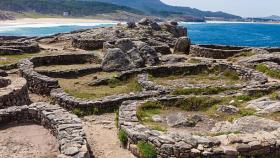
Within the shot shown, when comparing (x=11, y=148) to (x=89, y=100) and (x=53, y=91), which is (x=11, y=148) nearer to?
(x=89, y=100)

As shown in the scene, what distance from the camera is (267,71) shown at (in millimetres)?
30141

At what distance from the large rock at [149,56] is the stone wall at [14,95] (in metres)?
11.9

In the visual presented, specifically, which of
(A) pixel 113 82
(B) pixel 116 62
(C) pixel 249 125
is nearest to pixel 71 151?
(C) pixel 249 125

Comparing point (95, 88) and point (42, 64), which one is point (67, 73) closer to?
point (95, 88)

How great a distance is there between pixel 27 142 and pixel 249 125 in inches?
309

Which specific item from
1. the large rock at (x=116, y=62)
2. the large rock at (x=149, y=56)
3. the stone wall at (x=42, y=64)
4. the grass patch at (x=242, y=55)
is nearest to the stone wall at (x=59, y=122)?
the stone wall at (x=42, y=64)

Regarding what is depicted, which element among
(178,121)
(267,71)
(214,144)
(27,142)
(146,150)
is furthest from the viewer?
(267,71)

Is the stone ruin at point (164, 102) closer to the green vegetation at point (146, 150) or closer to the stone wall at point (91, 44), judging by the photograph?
the green vegetation at point (146, 150)

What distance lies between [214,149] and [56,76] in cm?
1867

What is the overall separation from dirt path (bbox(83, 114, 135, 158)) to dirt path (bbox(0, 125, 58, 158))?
5.23 feet

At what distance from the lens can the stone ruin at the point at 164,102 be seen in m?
14.4

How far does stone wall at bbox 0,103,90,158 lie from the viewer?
13922 millimetres

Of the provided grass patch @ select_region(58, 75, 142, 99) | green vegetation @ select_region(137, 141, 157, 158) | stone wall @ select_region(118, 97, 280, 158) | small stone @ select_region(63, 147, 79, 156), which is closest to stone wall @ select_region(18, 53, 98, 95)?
grass patch @ select_region(58, 75, 142, 99)

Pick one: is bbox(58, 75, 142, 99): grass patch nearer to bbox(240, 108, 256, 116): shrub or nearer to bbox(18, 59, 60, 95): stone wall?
bbox(18, 59, 60, 95): stone wall
